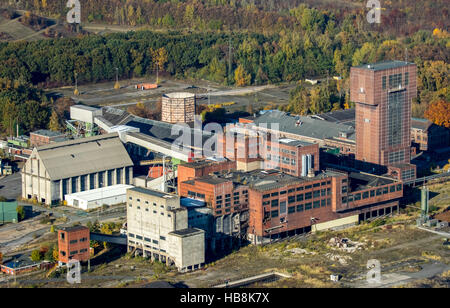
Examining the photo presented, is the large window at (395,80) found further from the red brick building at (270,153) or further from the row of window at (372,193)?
the red brick building at (270,153)

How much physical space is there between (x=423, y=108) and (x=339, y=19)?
205ft

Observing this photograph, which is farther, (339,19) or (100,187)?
(339,19)

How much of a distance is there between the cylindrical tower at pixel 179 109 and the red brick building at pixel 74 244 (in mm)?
38061

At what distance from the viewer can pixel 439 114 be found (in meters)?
118

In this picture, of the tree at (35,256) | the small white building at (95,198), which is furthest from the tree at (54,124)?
the tree at (35,256)

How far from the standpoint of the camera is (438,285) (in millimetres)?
71562

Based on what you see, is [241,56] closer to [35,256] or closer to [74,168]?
[74,168]

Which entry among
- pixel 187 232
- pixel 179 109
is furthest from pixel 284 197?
pixel 179 109

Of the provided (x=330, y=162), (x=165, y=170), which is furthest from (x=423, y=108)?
(x=165, y=170)

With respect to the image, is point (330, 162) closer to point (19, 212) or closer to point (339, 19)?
point (19, 212)

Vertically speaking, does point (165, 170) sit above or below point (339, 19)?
below

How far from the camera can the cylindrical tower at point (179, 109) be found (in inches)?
4464

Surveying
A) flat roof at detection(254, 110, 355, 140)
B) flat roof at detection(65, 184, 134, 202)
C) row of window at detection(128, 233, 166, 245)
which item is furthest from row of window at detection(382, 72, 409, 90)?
row of window at detection(128, 233, 166, 245)

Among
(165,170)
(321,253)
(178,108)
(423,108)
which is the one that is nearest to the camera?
(321,253)
